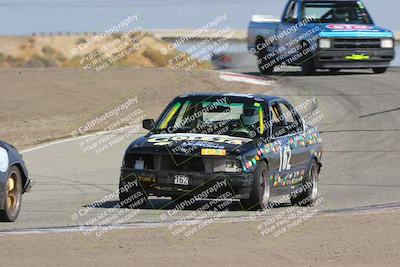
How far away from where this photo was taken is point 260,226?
35.2 ft

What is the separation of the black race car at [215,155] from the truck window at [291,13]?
15585mm

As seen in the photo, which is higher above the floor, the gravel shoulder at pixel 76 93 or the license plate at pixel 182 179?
the license plate at pixel 182 179

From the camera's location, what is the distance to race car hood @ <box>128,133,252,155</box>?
1221cm

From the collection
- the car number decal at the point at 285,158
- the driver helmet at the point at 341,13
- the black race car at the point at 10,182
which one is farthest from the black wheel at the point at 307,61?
the black race car at the point at 10,182

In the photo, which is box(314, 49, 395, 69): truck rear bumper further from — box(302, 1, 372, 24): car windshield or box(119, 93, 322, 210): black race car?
box(119, 93, 322, 210): black race car

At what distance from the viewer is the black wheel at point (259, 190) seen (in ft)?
39.9

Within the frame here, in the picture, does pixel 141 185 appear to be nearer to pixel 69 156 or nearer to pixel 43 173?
pixel 43 173

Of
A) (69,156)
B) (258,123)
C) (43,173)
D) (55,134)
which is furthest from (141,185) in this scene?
(55,134)

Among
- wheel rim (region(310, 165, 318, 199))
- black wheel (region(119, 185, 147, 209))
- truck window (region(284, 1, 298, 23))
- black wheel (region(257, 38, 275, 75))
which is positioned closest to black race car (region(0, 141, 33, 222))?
black wheel (region(119, 185, 147, 209))

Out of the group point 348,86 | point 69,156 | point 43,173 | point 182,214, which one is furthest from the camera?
point 348,86

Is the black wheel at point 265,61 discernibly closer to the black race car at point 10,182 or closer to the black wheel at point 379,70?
the black wheel at point 379,70

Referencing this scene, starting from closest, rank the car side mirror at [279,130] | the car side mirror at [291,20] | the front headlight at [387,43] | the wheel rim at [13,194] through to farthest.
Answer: the wheel rim at [13,194]
the car side mirror at [279,130]
the car side mirror at [291,20]
the front headlight at [387,43]

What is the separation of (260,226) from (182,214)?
4.46ft

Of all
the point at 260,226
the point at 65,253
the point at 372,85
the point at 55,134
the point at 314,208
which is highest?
the point at 65,253
